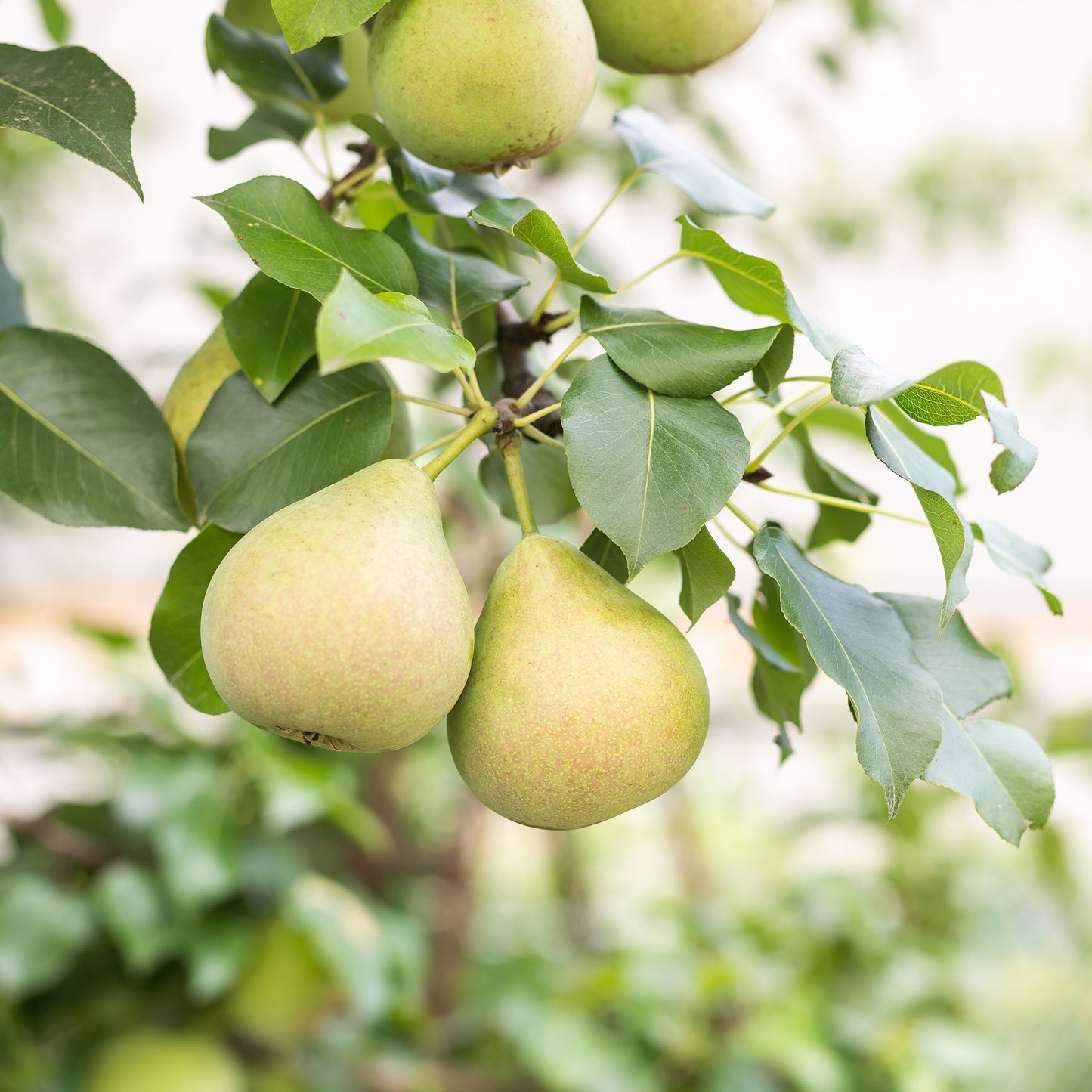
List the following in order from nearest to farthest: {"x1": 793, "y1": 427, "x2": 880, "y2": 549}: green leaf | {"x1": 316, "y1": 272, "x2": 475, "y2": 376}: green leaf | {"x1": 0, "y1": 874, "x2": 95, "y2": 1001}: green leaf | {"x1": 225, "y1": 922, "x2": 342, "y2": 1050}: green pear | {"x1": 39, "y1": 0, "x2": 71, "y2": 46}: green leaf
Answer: {"x1": 316, "y1": 272, "x2": 475, "y2": 376}: green leaf < {"x1": 793, "y1": 427, "x2": 880, "y2": 549}: green leaf < {"x1": 39, "y1": 0, "x2": 71, "y2": 46}: green leaf < {"x1": 0, "y1": 874, "x2": 95, "y2": 1001}: green leaf < {"x1": 225, "y1": 922, "x2": 342, "y2": 1050}: green pear

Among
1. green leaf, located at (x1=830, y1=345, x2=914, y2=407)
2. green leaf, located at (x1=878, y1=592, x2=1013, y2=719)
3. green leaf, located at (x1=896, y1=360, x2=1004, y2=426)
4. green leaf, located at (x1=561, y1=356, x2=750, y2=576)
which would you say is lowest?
green leaf, located at (x1=878, y1=592, x2=1013, y2=719)

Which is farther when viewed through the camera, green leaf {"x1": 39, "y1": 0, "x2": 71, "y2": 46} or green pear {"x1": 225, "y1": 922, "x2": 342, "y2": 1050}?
green pear {"x1": 225, "y1": 922, "x2": 342, "y2": 1050}

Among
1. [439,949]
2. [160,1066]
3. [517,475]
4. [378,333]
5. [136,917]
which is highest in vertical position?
[378,333]

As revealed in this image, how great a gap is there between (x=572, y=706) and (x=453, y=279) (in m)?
0.21

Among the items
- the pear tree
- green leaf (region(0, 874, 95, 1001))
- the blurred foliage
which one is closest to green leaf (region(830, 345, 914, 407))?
the pear tree

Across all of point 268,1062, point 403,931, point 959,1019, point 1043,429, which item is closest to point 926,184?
point 1043,429

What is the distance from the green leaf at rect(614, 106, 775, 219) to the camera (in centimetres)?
51

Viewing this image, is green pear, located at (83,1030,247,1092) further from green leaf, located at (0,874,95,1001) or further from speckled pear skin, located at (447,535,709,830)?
speckled pear skin, located at (447,535,709,830)

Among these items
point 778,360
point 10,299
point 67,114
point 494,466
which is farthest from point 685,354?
point 10,299

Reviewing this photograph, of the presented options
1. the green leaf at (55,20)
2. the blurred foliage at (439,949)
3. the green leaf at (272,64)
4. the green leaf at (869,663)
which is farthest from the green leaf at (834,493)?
the blurred foliage at (439,949)

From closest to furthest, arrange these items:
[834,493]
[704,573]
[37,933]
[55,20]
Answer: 1. [704,573]
2. [834,493]
3. [55,20]
4. [37,933]

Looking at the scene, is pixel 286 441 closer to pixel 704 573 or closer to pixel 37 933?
pixel 704 573

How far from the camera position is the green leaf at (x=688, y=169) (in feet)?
1.68

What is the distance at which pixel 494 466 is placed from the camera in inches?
19.6
